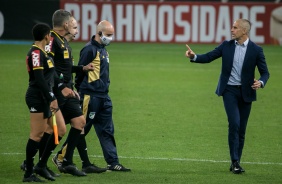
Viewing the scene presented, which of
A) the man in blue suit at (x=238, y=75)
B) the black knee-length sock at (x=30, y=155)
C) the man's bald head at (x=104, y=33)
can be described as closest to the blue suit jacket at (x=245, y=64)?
the man in blue suit at (x=238, y=75)

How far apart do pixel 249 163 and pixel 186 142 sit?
1.95m

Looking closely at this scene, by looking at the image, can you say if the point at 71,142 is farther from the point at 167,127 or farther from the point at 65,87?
the point at 167,127

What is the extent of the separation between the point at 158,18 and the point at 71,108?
73.8ft

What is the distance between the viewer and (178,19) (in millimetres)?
32844

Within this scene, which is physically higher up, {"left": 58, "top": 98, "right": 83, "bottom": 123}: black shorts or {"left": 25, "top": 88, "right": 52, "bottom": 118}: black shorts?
{"left": 25, "top": 88, "right": 52, "bottom": 118}: black shorts

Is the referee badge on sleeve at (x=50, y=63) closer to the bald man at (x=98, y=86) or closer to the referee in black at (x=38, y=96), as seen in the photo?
the referee in black at (x=38, y=96)

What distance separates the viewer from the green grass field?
439 inches

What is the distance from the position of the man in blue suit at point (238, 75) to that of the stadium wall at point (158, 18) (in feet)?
69.2

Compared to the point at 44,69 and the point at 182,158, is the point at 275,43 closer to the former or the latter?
the point at 182,158

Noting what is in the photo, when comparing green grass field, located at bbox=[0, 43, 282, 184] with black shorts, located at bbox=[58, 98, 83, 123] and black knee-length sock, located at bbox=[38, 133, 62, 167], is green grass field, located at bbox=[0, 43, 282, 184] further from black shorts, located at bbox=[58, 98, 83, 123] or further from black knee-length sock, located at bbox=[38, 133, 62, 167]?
black shorts, located at bbox=[58, 98, 83, 123]

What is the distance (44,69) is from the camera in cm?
1011

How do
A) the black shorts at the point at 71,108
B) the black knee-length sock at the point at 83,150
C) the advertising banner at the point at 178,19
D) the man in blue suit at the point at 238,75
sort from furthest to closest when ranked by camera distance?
the advertising banner at the point at 178,19, the man in blue suit at the point at 238,75, the black knee-length sock at the point at 83,150, the black shorts at the point at 71,108

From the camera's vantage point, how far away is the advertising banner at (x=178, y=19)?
32.5 metres

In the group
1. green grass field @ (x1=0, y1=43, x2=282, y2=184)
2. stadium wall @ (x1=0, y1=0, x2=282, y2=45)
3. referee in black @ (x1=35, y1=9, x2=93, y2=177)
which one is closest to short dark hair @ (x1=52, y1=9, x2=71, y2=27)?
referee in black @ (x1=35, y1=9, x2=93, y2=177)
